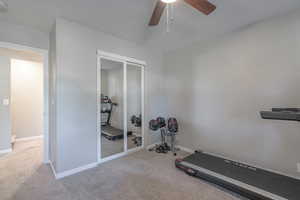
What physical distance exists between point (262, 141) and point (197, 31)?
232cm

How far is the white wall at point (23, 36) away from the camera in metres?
2.35

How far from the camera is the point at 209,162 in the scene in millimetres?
2529

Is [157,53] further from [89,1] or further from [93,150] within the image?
[93,150]

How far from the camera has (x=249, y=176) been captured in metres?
2.06

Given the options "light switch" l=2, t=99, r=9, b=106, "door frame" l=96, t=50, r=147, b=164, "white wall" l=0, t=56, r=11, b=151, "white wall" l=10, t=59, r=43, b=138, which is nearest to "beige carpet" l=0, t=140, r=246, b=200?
"door frame" l=96, t=50, r=147, b=164

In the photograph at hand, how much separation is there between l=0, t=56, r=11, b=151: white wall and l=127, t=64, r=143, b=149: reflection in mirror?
111 inches

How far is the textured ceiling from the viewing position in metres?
2.10

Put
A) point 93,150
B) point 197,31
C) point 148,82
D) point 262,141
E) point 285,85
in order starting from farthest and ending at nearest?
point 148,82
point 197,31
point 93,150
point 262,141
point 285,85

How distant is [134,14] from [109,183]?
279cm

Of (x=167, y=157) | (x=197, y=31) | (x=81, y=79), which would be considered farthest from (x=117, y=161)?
(x=197, y=31)

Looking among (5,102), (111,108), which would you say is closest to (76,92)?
(111,108)

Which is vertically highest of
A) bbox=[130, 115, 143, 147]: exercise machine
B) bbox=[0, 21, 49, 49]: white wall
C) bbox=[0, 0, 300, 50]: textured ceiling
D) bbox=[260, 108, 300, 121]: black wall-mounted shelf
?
bbox=[0, 0, 300, 50]: textured ceiling

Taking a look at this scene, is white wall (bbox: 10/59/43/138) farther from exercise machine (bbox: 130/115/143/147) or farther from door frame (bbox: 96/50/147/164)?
exercise machine (bbox: 130/115/143/147)

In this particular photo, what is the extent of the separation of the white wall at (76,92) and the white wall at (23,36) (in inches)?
28.2
